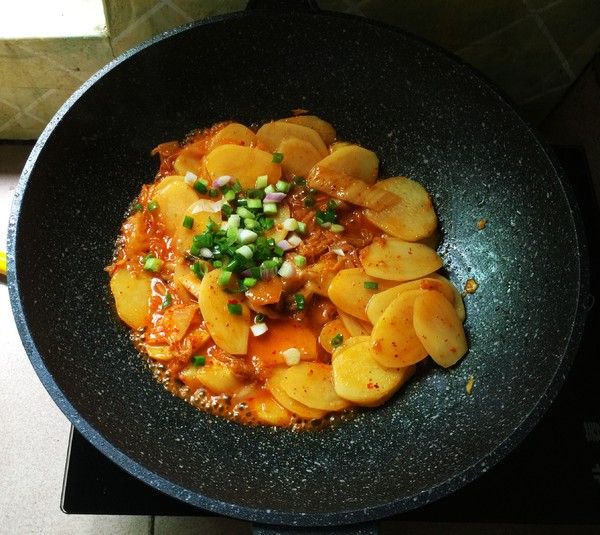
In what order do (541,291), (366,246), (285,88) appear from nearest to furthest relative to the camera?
(541,291)
(366,246)
(285,88)

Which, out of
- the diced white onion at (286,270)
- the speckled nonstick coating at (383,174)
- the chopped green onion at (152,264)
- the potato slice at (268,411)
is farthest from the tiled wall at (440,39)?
the potato slice at (268,411)

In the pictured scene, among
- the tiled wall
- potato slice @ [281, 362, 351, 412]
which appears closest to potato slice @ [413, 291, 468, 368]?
potato slice @ [281, 362, 351, 412]

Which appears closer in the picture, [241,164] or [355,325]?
[355,325]

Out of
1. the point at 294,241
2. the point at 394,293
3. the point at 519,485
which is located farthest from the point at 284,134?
the point at 519,485

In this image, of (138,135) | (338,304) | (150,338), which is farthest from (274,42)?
(150,338)

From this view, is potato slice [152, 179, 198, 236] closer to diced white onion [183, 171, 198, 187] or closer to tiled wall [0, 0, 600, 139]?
diced white onion [183, 171, 198, 187]

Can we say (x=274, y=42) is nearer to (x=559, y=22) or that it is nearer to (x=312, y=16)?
(x=312, y=16)

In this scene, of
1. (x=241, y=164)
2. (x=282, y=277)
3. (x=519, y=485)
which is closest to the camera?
(x=519, y=485)

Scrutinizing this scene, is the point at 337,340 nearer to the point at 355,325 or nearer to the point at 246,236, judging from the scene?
the point at 355,325
